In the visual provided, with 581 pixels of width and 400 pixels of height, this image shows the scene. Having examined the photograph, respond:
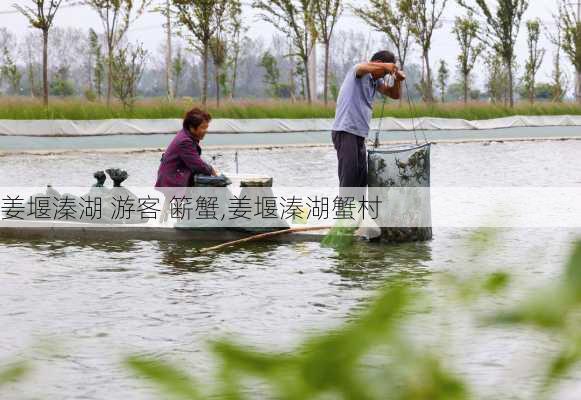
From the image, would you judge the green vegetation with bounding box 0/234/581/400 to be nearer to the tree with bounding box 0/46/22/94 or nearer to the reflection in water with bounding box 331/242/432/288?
the reflection in water with bounding box 331/242/432/288

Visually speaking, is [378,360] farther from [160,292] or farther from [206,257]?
[206,257]

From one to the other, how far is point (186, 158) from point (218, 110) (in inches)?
731

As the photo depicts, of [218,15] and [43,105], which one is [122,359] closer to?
[43,105]

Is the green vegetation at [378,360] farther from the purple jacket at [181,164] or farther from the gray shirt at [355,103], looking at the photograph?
the purple jacket at [181,164]

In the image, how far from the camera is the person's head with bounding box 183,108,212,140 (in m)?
9.17

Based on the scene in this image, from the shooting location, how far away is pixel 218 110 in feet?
90.1

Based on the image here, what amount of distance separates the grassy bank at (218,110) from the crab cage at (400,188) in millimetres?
13867

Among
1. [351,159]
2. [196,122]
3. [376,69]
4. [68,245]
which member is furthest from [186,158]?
[376,69]

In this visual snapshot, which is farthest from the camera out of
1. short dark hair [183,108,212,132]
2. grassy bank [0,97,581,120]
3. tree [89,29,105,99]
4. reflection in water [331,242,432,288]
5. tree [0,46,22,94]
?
tree [0,46,22,94]

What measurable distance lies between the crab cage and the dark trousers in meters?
0.20

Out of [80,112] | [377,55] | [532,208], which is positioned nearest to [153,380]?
[377,55]

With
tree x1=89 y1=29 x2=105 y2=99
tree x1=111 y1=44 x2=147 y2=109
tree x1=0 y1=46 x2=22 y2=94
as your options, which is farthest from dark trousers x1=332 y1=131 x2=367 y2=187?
tree x1=0 y1=46 x2=22 y2=94

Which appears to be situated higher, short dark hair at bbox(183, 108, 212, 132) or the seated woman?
short dark hair at bbox(183, 108, 212, 132)

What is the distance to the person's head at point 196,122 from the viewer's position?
9.17m
